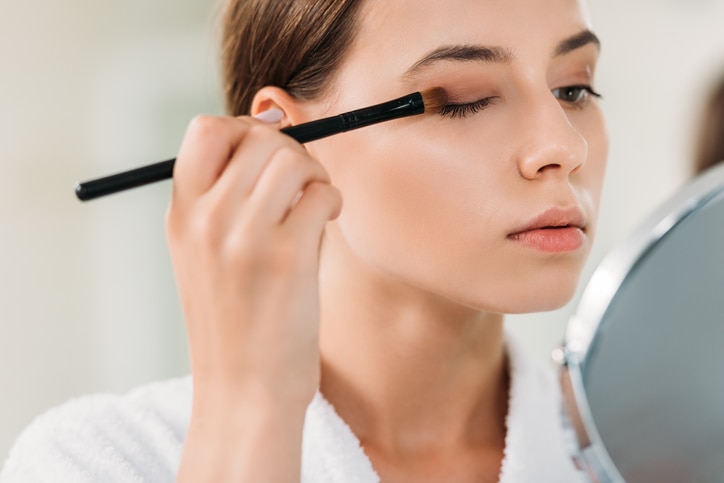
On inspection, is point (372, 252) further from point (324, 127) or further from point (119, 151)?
point (119, 151)

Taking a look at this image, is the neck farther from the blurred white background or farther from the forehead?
the blurred white background

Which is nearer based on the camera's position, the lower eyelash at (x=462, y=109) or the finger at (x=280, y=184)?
the finger at (x=280, y=184)

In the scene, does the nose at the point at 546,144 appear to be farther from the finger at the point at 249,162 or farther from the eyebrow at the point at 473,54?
the finger at the point at 249,162

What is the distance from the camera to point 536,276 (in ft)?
1.98

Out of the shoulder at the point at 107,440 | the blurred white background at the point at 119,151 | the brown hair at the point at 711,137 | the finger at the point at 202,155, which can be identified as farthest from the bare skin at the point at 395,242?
the brown hair at the point at 711,137

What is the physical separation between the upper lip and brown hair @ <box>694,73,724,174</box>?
2.90 feet

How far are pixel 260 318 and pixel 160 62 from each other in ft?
3.98

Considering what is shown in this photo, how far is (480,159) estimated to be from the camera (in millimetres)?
602

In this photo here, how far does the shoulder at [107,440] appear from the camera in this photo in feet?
1.99

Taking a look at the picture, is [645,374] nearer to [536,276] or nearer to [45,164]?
[536,276]

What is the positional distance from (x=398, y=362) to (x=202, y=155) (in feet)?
1.08

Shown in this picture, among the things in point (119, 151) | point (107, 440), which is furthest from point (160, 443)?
point (119, 151)

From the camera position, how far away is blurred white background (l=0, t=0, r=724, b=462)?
1.28 m

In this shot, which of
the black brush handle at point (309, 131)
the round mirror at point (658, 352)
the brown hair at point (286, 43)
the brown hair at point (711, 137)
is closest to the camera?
the black brush handle at point (309, 131)
